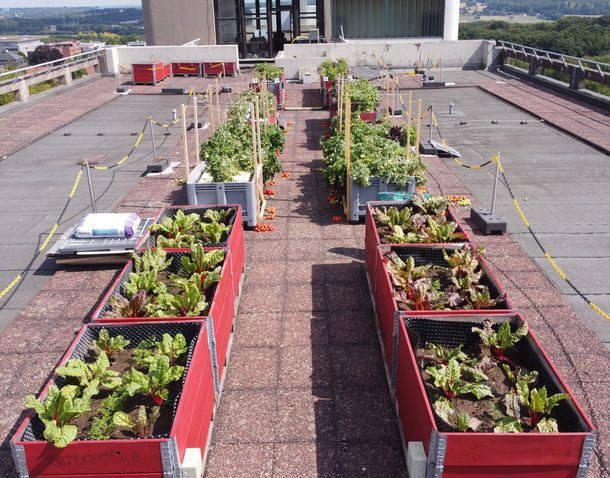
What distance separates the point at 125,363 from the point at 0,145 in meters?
17.1

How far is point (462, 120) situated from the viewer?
24.5m

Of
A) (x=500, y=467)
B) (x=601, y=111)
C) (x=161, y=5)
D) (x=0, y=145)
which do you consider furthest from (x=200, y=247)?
(x=161, y=5)

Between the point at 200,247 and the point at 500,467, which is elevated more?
the point at 200,247

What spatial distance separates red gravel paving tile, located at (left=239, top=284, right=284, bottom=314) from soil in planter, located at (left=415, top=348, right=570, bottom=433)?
3.52m

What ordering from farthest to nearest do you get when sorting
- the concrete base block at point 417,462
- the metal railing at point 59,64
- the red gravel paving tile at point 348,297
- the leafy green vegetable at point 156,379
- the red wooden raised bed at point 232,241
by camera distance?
the metal railing at point 59,64
the red gravel paving tile at point 348,297
the red wooden raised bed at point 232,241
the leafy green vegetable at point 156,379
the concrete base block at point 417,462

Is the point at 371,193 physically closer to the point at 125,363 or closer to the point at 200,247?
the point at 200,247

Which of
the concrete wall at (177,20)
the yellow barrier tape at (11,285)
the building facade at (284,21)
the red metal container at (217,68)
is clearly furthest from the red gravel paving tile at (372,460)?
the concrete wall at (177,20)

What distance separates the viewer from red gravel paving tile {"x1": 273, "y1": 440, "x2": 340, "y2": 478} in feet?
21.2

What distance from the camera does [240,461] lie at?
261 inches

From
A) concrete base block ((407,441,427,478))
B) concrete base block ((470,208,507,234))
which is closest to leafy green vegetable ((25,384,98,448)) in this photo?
concrete base block ((407,441,427,478))

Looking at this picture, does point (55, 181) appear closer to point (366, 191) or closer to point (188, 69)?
point (366, 191)

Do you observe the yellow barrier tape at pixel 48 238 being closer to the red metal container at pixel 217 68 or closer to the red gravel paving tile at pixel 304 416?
the red gravel paving tile at pixel 304 416

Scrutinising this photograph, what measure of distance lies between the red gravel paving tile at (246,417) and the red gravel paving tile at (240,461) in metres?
0.12

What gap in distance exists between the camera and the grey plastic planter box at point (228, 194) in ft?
42.0
